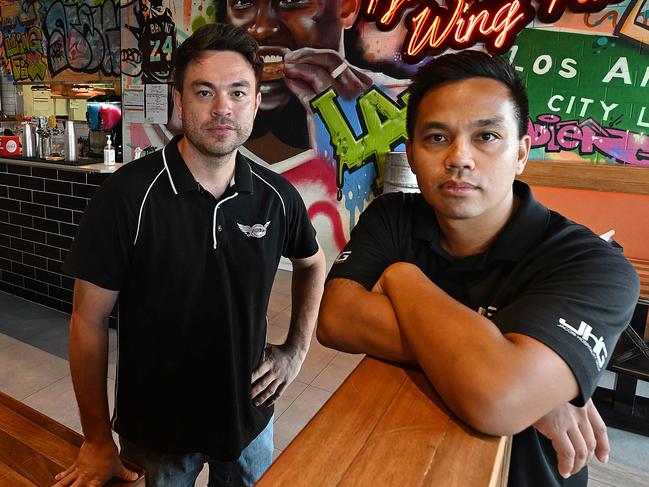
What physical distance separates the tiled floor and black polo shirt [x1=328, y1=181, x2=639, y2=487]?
1.70m

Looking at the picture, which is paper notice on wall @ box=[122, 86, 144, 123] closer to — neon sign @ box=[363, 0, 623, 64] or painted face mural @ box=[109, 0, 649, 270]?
painted face mural @ box=[109, 0, 649, 270]

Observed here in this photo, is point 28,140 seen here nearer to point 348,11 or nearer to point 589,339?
point 348,11

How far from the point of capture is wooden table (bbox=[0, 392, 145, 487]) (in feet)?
3.47

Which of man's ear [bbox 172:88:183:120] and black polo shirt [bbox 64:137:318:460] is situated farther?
man's ear [bbox 172:88:183:120]

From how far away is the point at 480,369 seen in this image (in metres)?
0.73

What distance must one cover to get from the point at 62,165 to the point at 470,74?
3.60 m

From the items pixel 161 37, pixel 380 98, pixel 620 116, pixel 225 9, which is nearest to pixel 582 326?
pixel 620 116

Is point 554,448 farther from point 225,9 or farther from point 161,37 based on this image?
point 161,37

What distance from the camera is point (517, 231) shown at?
1.03 meters

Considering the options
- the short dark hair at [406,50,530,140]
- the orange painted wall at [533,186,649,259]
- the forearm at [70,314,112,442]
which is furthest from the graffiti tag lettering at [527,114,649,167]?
the forearm at [70,314,112,442]

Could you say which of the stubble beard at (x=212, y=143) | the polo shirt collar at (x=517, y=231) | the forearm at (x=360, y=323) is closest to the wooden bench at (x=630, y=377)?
the polo shirt collar at (x=517, y=231)

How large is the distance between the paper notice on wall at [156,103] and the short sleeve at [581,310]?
6041mm

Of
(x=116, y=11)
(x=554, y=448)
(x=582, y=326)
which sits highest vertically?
(x=116, y=11)

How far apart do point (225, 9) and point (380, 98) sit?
2.20 meters
